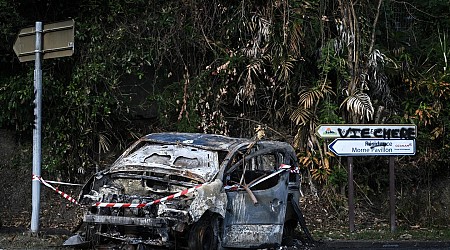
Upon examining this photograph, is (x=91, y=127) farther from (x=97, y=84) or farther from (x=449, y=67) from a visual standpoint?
(x=449, y=67)

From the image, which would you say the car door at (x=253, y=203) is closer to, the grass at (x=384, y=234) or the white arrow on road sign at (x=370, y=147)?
the grass at (x=384, y=234)

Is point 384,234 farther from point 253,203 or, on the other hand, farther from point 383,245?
point 253,203

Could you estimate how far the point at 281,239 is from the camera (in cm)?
1034

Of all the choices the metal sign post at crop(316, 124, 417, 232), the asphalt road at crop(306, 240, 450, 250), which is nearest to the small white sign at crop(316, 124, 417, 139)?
the metal sign post at crop(316, 124, 417, 232)

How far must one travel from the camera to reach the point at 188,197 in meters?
8.66

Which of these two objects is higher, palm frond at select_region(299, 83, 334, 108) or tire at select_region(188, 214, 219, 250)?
palm frond at select_region(299, 83, 334, 108)

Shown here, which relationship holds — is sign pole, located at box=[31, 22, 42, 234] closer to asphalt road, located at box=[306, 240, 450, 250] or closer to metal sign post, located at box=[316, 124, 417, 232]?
asphalt road, located at box=[306, 240, 450, 250]

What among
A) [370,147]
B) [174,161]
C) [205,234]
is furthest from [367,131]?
[205,234]

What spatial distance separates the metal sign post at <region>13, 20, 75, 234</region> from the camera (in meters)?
10.7

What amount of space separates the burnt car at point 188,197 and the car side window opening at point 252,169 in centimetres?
1

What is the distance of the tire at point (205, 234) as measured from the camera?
880cm

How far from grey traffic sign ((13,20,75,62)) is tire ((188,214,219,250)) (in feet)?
11.6

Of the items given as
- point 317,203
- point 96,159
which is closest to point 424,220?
point 317,203

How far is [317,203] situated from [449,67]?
424 cm
